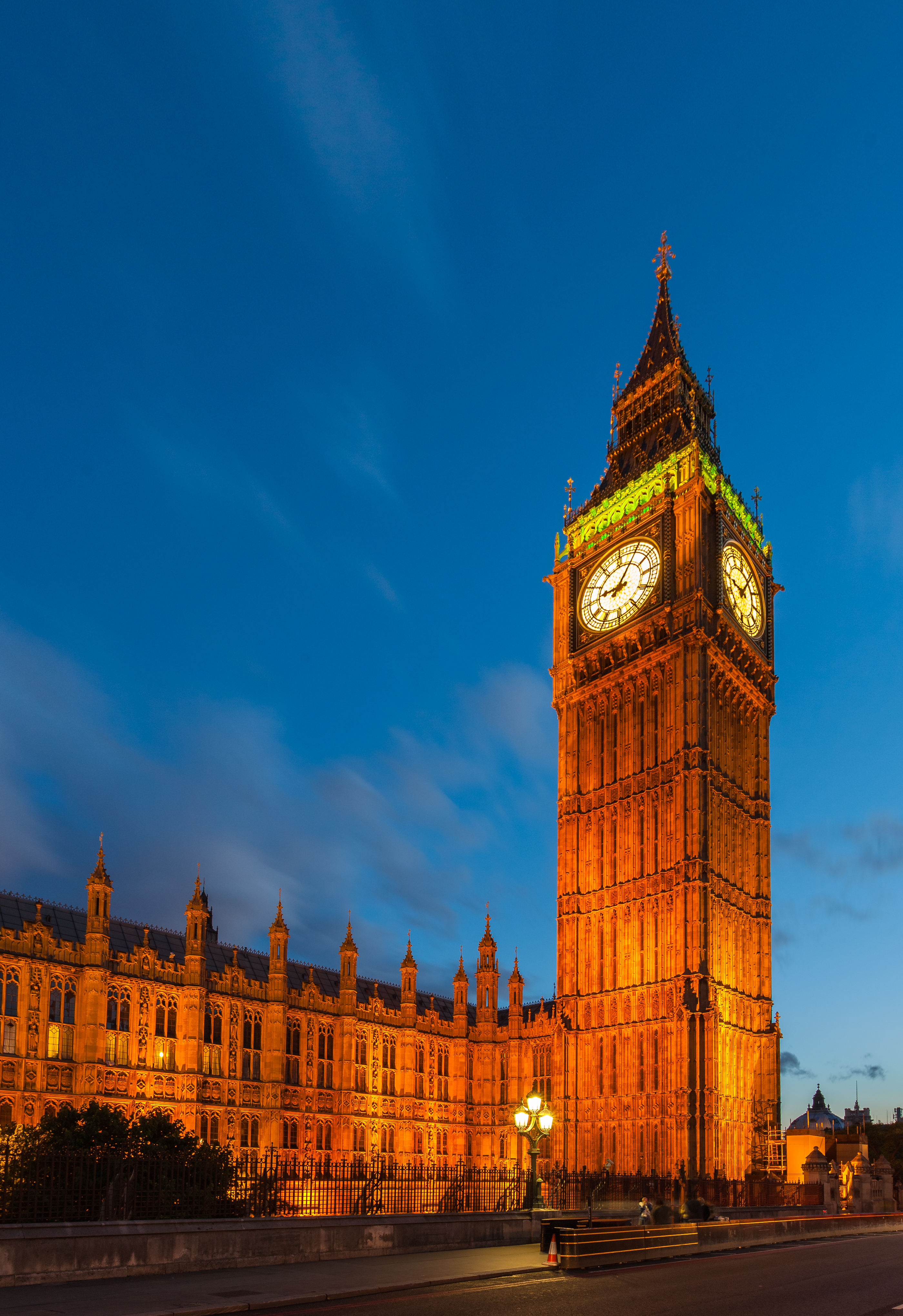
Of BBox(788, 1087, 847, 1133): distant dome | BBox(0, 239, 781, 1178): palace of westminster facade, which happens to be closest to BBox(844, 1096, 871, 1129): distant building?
BBox(788, 1087, 847, 1133): distant dome

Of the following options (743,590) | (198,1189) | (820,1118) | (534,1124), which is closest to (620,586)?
(743,590)

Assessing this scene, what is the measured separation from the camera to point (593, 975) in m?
62.4

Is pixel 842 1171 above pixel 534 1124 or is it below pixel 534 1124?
below

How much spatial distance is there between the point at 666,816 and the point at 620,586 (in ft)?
49.9

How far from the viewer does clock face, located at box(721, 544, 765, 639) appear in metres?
67.4

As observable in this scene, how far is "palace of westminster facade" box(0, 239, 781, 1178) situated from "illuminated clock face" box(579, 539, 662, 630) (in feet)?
0.55

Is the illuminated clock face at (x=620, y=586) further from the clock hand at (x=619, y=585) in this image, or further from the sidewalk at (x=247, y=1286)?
the sidewalk at (x=247, y=1286)

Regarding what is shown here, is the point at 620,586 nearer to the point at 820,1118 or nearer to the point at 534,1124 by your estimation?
the point at 534,1124

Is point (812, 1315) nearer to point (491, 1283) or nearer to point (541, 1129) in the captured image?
point (491, 1283)

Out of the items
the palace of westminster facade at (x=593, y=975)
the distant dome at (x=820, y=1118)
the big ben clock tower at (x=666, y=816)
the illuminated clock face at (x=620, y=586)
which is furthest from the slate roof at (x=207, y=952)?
the distant dome at (x=820, y=1118)

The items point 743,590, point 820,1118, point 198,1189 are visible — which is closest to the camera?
point 198,1189

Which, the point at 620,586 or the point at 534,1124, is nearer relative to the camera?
the point at 534,1124

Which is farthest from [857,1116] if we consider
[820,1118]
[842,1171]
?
[842,1171]

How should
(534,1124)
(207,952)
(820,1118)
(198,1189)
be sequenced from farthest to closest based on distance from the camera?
(820,1118)
(207,952)
(534,1124)
(198,1189)
